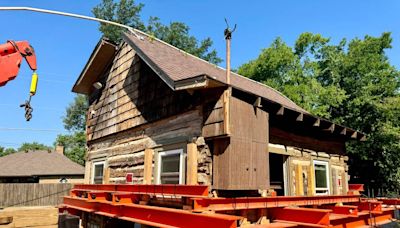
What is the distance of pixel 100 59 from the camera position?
13789 mm

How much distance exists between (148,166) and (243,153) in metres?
3.42

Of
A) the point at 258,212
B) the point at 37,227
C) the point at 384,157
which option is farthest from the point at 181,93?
the point at 384,157

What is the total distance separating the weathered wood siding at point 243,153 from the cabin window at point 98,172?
23.9 ft

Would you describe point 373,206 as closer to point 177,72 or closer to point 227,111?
A: point 227,111

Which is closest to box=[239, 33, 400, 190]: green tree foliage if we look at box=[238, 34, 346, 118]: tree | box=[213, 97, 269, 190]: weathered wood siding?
box=[238, 34, 346, 118]: tree

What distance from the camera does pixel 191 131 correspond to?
8.09 m

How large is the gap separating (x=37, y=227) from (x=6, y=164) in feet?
111

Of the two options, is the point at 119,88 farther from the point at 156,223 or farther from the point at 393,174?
the point at 393,174

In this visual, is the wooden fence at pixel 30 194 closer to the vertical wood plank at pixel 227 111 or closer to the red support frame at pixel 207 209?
the red support frame at pixel 207 209

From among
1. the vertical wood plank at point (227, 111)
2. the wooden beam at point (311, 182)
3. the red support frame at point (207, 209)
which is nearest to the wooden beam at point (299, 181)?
the wooden beam at point (311, 182)

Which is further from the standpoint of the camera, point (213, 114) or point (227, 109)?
point (213, 114)

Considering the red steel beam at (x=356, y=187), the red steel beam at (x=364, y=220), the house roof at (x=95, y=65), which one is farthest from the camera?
the house roof at (x=95, y=65)

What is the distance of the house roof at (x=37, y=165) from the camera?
30219 mm

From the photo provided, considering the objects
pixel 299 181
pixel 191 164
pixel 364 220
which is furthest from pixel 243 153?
pixel 299 181
